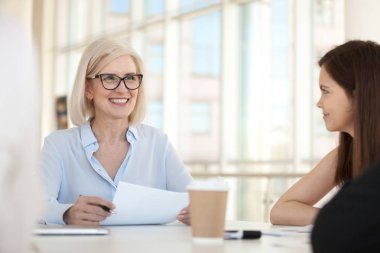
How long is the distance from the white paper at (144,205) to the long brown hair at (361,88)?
1.82 ft

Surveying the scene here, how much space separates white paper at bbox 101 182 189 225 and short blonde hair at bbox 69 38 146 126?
596 mm

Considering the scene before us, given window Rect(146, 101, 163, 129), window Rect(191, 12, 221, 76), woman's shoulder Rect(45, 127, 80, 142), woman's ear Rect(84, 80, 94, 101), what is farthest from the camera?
window Rect(146, 101, 163, 129)

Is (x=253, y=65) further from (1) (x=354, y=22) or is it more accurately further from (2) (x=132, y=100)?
(2) (x=132, y=100)

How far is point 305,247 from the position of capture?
53.2 inches

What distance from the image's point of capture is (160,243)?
144 cm

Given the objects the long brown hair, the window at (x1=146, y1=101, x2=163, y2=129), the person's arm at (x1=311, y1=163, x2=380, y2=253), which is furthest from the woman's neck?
the window at (x1=146, y1=101, x2=163, y2=129)

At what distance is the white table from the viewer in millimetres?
1293

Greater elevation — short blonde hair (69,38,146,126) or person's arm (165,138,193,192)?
short blonde hair (69,38,146,126)

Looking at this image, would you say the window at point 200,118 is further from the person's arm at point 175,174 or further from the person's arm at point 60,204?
the person's arm at point 60,204

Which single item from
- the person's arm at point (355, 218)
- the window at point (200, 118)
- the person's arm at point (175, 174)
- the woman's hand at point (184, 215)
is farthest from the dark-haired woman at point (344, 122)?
the window at point (200, 118)

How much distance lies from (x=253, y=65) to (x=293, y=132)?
2.77 ft

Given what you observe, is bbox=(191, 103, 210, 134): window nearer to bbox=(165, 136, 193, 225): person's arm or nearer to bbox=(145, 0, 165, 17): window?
bbox=(145, 0, 165, 17): window

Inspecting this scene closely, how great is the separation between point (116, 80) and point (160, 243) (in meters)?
→ 1.03

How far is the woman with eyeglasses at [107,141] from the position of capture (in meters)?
2.25
